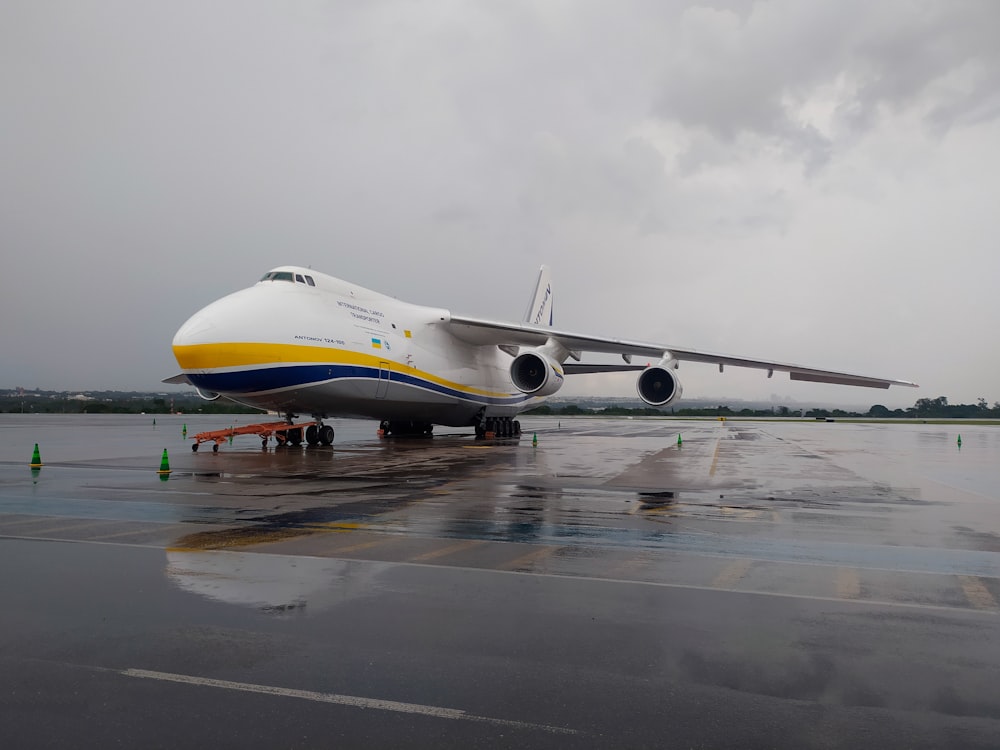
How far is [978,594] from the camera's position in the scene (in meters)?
5.43

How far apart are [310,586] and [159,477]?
350 inches

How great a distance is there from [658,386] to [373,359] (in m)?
8.78

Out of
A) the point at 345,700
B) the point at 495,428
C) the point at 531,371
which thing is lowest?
the point at 345,700

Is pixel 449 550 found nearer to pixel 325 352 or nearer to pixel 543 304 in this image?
pixel 325 352

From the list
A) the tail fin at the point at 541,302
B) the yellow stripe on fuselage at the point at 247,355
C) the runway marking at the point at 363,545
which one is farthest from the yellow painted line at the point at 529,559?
the tail fin at the point at 541,302

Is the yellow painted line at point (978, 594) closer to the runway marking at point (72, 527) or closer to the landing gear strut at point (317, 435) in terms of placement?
the runway marking at point (72, 527)

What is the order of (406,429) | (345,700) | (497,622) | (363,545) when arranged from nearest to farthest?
(345,700) < (497,622) < (363,545) < (406,429)

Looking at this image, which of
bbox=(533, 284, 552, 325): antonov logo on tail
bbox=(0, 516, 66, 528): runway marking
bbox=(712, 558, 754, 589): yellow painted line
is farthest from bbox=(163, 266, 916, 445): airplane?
bbox=(712, 558, 754, 589): yellow painted line

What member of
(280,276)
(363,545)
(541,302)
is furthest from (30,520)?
(541,302)

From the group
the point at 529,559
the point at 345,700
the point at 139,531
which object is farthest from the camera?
the point at 139,531

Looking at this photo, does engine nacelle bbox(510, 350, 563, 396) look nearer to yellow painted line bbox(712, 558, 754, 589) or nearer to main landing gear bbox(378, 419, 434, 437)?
main landing gear bbox(378, 419, 434, 437)

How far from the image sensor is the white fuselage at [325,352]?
17016 millimetres

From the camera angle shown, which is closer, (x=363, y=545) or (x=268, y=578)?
(x=268, y=578)

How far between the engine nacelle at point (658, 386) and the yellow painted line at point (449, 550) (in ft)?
51.2
